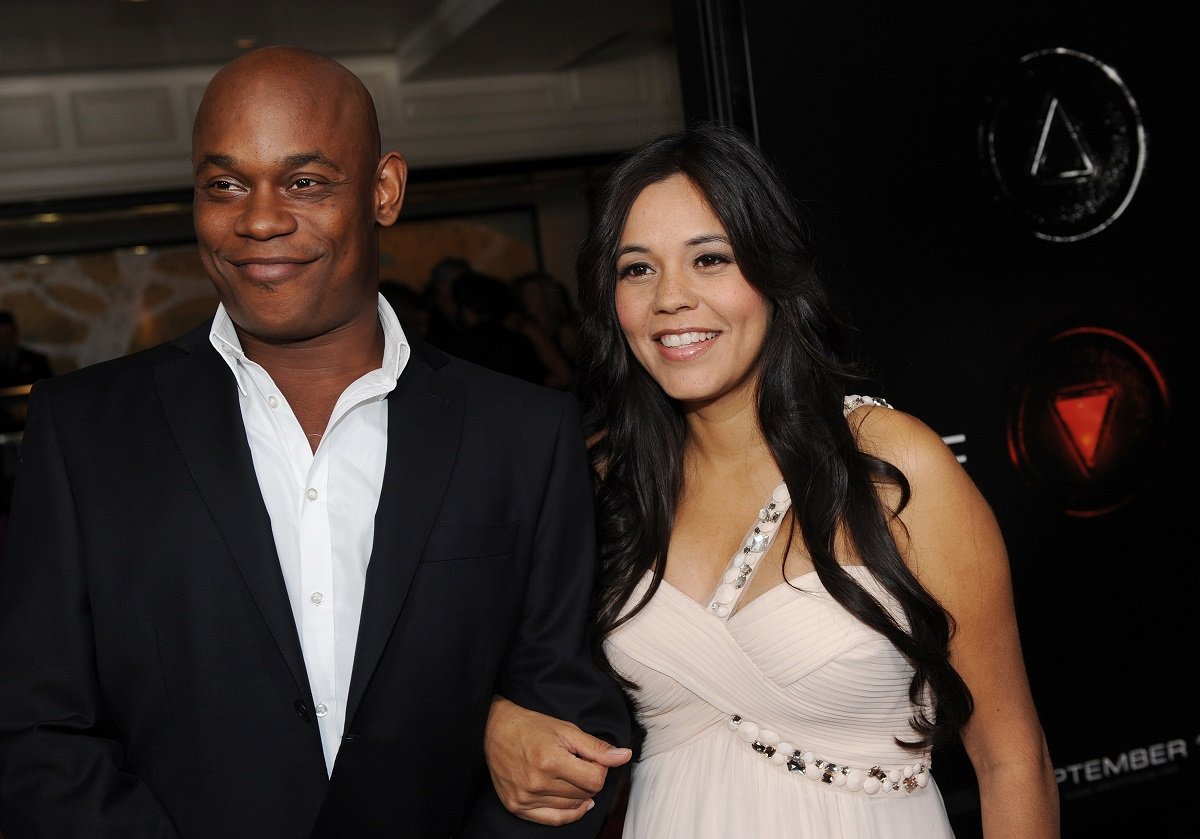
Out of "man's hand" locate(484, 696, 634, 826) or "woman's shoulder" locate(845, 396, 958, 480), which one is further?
"woman's shoulder" locate(845, 396, 958, 480)

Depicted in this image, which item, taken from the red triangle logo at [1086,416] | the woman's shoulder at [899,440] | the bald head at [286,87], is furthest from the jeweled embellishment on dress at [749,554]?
the red triangle logo at [1086,416]

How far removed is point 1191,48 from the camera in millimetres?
2758

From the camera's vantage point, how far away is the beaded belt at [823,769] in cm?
175

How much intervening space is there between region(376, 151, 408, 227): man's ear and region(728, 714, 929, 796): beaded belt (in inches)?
34.6

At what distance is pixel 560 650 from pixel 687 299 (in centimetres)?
54

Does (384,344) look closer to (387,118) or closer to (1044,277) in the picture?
(1044,277)

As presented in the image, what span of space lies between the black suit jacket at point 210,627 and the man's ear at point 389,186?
0.80 ft

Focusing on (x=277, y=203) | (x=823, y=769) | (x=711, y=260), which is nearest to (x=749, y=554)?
(x=823, y=769)

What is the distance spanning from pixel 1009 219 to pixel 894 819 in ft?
4.66

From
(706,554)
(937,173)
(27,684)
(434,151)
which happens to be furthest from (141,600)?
(434,151)

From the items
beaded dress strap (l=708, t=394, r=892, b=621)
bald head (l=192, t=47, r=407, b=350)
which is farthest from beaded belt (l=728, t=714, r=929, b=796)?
bald head (l=192, t=47, r=407, b=350)

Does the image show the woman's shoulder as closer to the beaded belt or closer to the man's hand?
the beaded belt

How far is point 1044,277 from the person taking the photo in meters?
2.69

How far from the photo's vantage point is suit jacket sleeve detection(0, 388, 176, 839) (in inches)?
53.9
